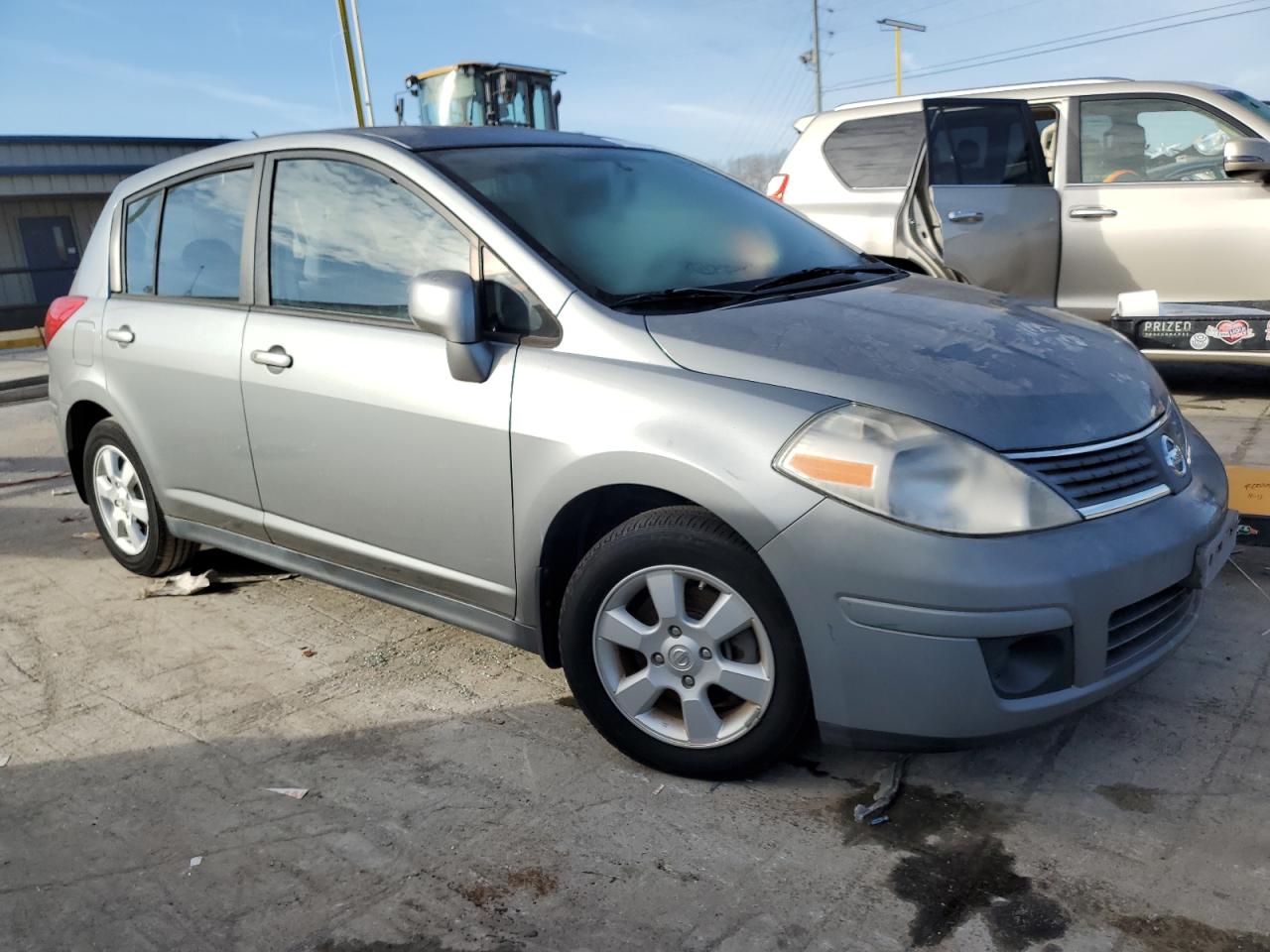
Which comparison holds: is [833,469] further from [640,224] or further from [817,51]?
[817,51]

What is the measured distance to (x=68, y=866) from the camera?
260cm

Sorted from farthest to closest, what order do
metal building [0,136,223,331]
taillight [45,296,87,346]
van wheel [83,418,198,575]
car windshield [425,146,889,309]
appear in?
metal building [0,136,223,331]
taillight [45,296,87,346]
van wheel [83,418,198,575]
car windshield [425,146,889,309]

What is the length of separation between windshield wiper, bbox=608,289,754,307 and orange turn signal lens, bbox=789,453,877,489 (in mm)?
724

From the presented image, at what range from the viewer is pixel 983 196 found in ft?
Answer: 21.7

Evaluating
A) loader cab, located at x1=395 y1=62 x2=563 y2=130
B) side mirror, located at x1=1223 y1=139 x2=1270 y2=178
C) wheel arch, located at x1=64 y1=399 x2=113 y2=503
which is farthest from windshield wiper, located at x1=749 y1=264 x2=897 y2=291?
loader cab, located at x1=395 y1=62 x2=563 y2=130

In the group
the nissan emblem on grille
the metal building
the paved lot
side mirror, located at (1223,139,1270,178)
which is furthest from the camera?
the metal building

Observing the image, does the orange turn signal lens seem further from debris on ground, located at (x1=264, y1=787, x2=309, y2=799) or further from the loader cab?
the loader cab

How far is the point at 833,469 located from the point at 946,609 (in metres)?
0.38

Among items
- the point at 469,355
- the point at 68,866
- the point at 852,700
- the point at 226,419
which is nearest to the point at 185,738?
the point at 68,866

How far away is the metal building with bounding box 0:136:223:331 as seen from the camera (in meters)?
23.6

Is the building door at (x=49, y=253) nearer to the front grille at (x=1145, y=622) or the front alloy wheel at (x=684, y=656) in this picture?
the front alloy wheel at (x=684, y=656)

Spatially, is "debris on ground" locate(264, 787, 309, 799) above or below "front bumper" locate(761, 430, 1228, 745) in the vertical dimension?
below

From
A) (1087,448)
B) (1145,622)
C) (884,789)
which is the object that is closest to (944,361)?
(1087,448)

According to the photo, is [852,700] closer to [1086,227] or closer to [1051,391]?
[1051,391]
